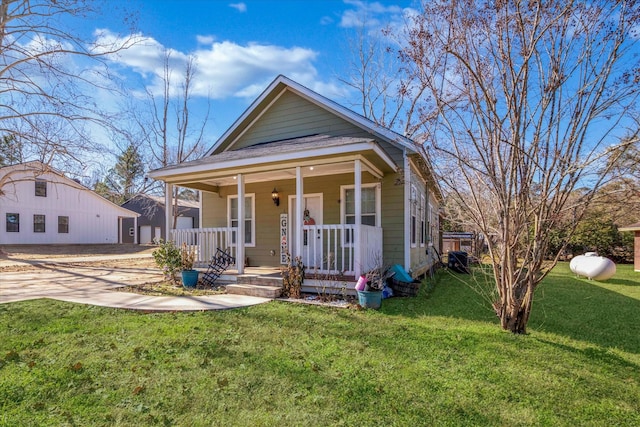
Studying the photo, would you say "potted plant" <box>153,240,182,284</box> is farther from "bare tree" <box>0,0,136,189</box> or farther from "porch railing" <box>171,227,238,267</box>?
"bare tree" <box>0,0,136,189</box>

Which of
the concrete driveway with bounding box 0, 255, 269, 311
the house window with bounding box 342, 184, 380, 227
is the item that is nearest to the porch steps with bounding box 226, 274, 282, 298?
the concrete driveway with bounding box 0, 255, 269, 311

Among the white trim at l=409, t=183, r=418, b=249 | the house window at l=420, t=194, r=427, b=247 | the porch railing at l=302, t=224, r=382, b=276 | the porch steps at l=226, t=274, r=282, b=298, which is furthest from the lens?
the house window at l=420, t=194, r=427, b=247

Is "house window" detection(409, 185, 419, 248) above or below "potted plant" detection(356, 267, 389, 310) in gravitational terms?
above

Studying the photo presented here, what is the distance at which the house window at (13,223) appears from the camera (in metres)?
22.6

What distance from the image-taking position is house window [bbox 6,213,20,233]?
22581 mm

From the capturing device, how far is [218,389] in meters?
3.11

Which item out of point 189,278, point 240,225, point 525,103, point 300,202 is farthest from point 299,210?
point 525,103

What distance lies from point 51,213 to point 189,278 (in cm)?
2262

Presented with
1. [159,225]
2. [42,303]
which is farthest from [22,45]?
[159,225]

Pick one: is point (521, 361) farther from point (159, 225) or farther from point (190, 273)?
point (159, 225)

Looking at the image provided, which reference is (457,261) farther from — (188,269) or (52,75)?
(52,75)

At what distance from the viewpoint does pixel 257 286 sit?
7.51 metres

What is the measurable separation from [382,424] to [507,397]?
49.2 inches

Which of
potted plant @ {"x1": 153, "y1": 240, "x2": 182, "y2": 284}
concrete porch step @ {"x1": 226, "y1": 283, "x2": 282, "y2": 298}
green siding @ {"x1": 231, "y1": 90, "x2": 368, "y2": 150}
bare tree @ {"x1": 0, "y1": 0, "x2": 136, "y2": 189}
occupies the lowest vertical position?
concrete porch step @ {"x1": 226, "y1": 283, "x2": 282, "y2": 298}
